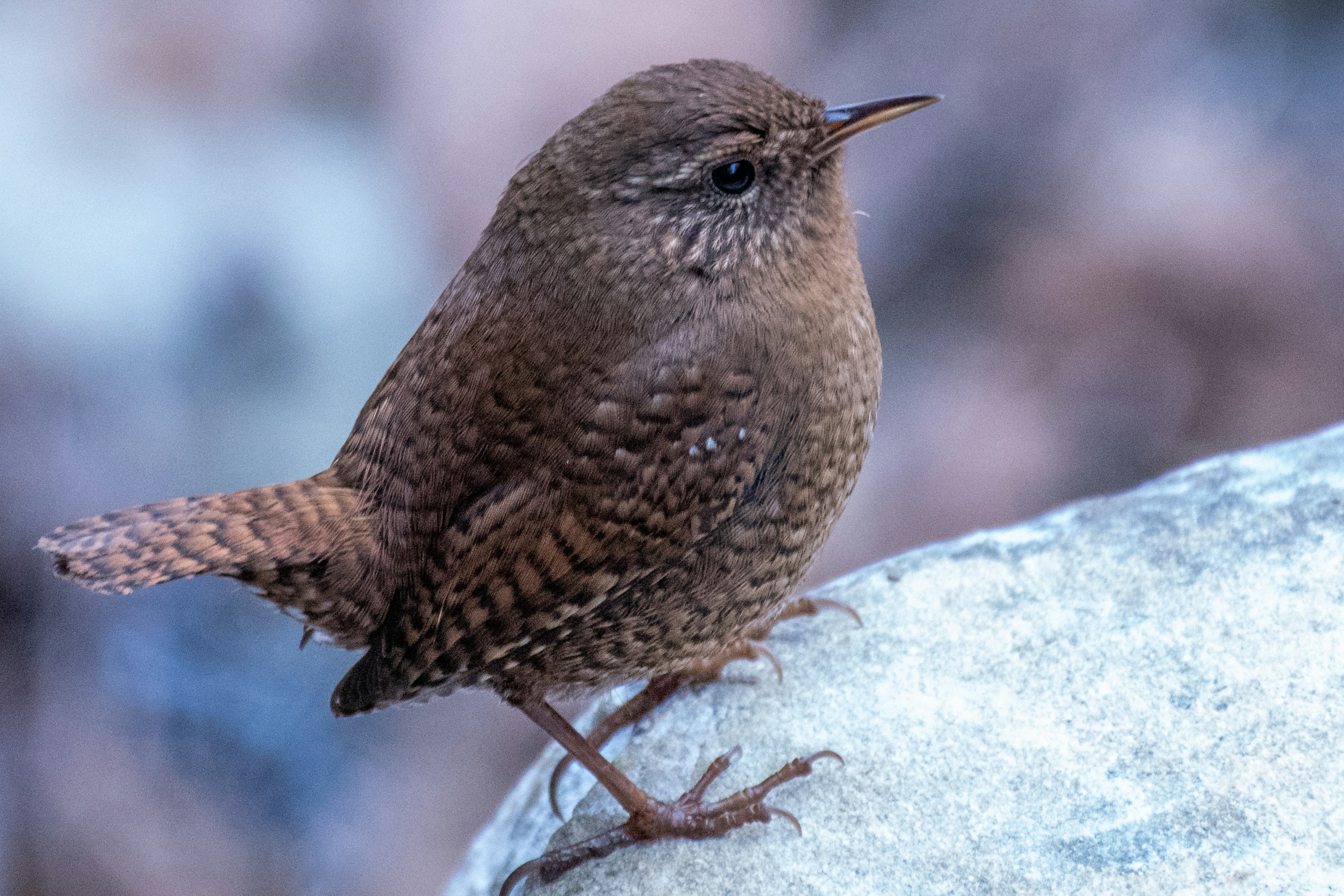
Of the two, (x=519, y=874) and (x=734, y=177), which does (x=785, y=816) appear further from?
(x=734, y=177)

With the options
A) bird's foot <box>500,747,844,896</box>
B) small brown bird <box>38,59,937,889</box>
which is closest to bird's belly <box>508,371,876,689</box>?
small brown bird <box>38,59,937,889</box>

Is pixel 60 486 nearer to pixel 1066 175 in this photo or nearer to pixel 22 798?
pixel 22 798

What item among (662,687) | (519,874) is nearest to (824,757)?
(662,687)

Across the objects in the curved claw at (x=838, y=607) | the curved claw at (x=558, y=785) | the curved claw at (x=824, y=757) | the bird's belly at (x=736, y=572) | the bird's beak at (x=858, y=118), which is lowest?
the curved claw at (x=558, y=785)

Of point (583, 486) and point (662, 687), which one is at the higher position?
point (583, 486)

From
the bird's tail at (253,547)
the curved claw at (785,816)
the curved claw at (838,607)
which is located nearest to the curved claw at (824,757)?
the curved claw at (785,816)

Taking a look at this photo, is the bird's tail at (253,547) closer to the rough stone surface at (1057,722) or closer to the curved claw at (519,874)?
the curved claw at (519,874)
